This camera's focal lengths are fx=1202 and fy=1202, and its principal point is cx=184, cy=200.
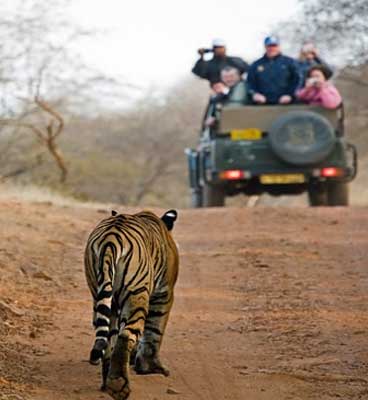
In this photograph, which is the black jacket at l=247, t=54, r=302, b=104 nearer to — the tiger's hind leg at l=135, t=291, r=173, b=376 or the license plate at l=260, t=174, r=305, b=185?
the license plate at l=260, t=174, r=305, b=185

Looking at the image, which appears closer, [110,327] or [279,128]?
[110,327]

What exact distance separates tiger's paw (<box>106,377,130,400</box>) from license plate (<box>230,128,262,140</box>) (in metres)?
11.5

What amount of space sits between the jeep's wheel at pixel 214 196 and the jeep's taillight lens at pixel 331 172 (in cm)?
166

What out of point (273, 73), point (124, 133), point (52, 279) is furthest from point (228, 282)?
point (124, 133)

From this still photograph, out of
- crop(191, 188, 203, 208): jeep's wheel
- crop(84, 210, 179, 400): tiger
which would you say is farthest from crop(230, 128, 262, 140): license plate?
crop(84, 210, 179, 400): tiger

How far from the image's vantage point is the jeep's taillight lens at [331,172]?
17397 millimetres

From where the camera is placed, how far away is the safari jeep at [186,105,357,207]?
55.5 feet

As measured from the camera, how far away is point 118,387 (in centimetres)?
605

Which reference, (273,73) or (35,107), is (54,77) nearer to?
(35,107)

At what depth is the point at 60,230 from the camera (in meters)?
13.4

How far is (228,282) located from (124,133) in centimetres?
3458

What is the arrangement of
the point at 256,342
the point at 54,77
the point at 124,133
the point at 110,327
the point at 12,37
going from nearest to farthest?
the point at 110,327, the point at 256,342, the point at 12,37, the point at 54,77, the point at 124,133

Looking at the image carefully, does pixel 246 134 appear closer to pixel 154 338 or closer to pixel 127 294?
pixel 154 338

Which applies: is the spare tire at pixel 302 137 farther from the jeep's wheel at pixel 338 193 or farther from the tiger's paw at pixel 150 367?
the tiger's paw at pixel 150 367
